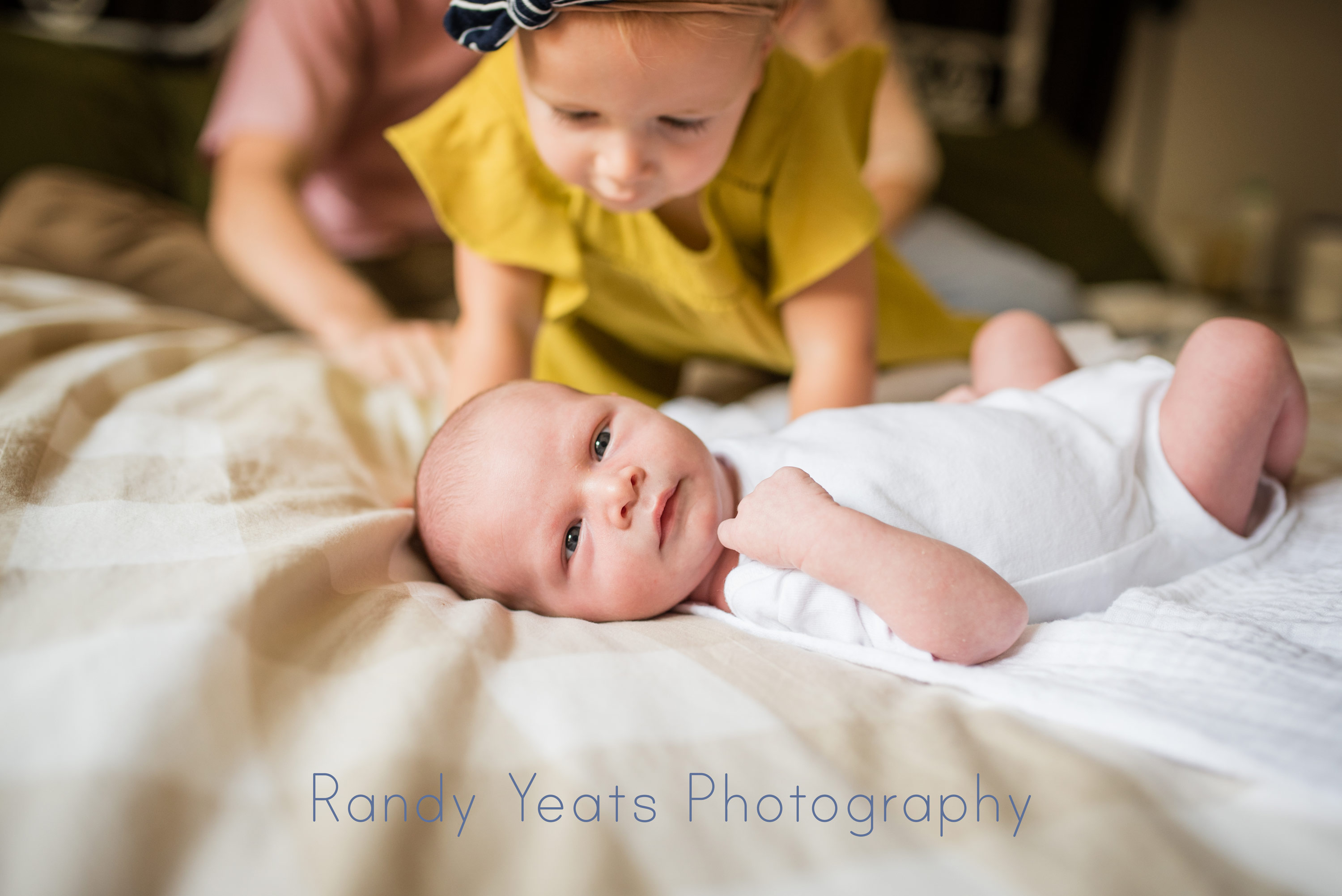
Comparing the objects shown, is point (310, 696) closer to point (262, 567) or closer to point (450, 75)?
point (262, 567)

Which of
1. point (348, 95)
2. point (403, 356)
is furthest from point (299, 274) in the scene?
point (348, 95)

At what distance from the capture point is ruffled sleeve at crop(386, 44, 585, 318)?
0.88m

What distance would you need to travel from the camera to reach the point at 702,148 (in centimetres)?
68

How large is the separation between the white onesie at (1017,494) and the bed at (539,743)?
67mm

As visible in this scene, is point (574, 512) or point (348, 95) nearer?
point (574, 512)

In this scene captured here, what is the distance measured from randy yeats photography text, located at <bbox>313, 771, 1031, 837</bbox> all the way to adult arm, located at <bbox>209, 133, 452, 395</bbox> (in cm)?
81

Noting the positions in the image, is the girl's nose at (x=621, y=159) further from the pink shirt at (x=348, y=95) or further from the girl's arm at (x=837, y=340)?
the pink shirt at (x=348, y=95)

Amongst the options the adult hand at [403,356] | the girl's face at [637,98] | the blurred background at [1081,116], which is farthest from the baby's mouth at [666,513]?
the blurred background at [1081,116]

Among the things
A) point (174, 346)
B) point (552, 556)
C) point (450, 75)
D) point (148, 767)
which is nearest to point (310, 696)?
point (148, 767)

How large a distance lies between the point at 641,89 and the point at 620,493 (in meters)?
0.31

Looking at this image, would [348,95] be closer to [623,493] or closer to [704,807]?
[623,493]

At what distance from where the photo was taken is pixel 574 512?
2.22 feet

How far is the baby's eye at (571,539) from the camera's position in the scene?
67 centimetres

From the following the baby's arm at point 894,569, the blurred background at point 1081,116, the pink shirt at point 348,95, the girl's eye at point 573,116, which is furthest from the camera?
the blurred background at point 1081,116
